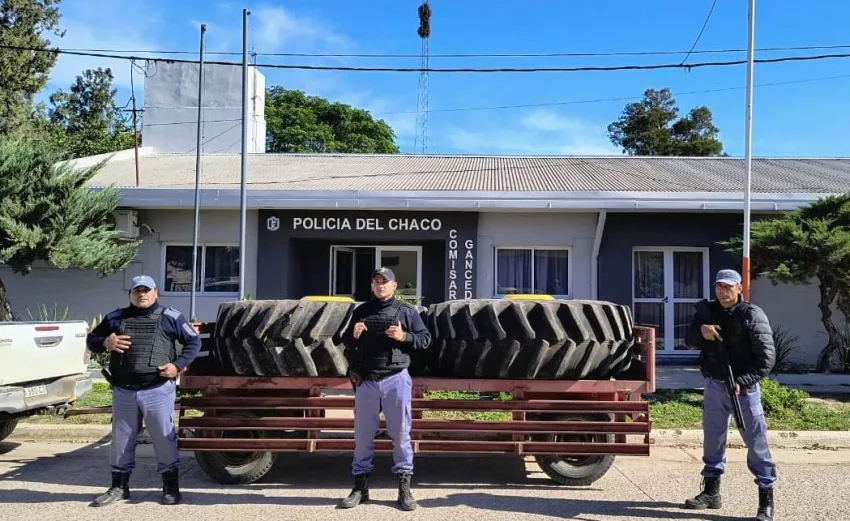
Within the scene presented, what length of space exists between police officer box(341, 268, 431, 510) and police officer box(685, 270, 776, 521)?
2137mm

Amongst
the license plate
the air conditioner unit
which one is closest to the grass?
the license plate

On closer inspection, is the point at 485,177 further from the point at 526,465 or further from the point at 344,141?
the point at 344,141

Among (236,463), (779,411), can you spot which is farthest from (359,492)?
(779,411)

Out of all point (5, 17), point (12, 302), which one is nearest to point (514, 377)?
point (12, 302)

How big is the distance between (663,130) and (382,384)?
166 feet

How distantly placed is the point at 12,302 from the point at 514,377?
10472mm

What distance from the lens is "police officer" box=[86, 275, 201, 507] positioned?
5105mm

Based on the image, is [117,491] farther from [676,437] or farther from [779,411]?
[779,411]

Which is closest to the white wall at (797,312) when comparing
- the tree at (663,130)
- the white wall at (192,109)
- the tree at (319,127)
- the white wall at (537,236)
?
the white wall at (537,236)

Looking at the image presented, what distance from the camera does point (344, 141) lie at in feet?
138

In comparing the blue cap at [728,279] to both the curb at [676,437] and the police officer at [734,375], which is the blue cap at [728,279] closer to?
the police officer at [734,375]

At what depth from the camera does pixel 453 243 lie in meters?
11.9

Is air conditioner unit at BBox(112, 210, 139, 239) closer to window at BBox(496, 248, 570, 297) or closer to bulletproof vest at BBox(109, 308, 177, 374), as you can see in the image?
window at BBox(496, 248, 570, 297)

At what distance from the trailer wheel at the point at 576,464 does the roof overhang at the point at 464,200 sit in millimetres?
6006
